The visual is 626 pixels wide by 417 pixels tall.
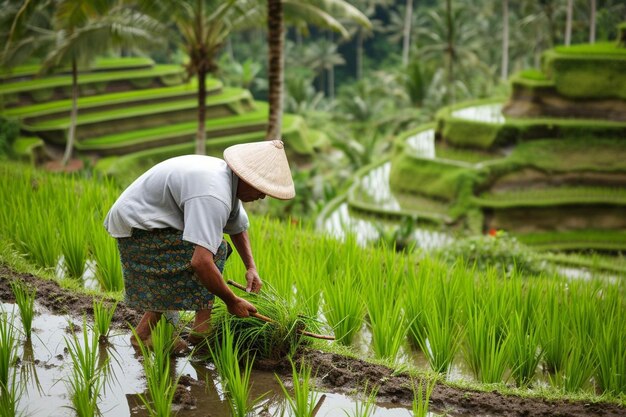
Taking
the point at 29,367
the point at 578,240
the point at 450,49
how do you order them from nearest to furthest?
the point at 29,367, the point at 578,240, the point at 450,49

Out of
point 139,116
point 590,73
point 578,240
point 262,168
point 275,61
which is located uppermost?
point 275,61

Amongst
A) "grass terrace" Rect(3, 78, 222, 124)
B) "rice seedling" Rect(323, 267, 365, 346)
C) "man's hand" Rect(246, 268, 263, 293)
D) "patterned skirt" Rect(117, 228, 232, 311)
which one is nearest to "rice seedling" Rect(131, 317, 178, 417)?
"patterned skirt" Rect(117, 228, 232, 311)

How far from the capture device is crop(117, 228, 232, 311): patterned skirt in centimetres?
291

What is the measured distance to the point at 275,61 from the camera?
9.89 meters

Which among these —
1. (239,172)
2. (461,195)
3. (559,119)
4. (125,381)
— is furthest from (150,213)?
(559,119)

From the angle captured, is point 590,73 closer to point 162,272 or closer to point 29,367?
point 162,272

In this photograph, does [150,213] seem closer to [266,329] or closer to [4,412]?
[266,329]

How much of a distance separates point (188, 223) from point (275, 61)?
7524 mm

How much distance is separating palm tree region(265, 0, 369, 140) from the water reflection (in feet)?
16.6

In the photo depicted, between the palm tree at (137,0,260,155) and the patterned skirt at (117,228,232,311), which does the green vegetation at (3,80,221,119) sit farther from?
the patterned skirt at (117,228,232,311)

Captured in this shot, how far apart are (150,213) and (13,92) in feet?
63.6

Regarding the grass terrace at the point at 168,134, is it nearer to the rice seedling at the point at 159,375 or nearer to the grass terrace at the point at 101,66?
the grass terrace at the point at 101,66

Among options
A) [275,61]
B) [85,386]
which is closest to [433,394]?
[85,386]

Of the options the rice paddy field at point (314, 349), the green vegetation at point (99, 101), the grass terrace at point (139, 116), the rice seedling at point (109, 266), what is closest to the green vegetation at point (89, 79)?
the green vegetation at point (99, 101)
